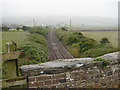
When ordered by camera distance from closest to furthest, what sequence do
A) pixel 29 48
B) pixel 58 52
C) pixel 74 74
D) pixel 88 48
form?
pixel 74 74
pixel 29 48
pixel 58 52
pixel 88 48

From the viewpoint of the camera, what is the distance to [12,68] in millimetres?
2076

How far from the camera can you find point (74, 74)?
2.47 m

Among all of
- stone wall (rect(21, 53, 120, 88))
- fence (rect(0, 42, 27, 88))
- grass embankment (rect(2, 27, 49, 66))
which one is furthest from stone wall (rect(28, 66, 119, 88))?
grass embankment (rect(2, 27, 49, 66))

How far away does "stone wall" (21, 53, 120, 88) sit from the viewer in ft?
7.40

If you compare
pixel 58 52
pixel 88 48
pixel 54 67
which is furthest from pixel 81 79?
pixel 88 48

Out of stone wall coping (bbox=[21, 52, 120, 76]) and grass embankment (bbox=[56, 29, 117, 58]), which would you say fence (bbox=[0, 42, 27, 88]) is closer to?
stone wall coping (bbox=[21, 52, 120, 76])

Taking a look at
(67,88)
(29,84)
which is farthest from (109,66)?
(29,84)

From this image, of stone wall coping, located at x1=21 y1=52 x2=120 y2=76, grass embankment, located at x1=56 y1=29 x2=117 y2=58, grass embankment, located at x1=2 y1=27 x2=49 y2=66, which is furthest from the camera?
grass embankment, located at x1=56 y1=29 x2=117 y2=58

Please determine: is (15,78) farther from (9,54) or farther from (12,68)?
(9,54)

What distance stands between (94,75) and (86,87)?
32 centimetres

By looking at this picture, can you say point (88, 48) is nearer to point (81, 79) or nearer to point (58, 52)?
point (58, 52)

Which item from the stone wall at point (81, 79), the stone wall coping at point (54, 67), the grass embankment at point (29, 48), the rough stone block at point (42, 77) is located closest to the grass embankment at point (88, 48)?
the grass embankment at point (29, 48)

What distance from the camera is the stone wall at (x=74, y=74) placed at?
2.26m

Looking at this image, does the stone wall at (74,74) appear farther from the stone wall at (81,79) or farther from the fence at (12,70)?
the fence at (12,70)
